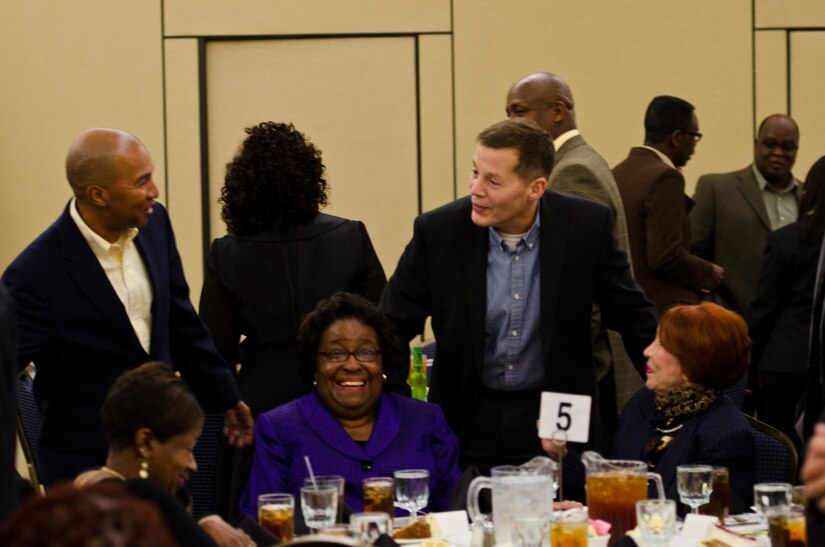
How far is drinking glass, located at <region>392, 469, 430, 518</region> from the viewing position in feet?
9.68

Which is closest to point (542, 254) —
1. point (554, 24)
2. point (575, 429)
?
point (575, 429)

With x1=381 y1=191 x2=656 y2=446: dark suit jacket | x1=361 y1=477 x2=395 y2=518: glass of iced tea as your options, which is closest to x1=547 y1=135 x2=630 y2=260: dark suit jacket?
x1=381 y1=191 x2=656 y2=446: dark suit jacket

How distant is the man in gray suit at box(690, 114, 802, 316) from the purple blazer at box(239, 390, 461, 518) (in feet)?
9.91

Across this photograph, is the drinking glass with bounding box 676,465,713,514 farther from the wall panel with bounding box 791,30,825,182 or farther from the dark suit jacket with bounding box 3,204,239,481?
the wall panel with bounding box 791,30,825,182

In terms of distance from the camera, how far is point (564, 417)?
9.25 ft

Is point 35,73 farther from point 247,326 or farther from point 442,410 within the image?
point 442,410

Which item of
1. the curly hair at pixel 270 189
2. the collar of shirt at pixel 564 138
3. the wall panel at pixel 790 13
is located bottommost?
the curly hair at pixel 270 189

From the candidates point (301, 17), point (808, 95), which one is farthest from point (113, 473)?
point (808, 95)

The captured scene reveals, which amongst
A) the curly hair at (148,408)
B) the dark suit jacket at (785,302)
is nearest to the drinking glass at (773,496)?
the curly hair at (148,408)

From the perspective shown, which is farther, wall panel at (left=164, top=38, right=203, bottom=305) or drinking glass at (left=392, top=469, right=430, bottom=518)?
wall panel at (left=164, top=38, right=203, bottom=305)

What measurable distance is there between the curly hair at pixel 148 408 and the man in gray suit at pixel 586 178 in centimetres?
178

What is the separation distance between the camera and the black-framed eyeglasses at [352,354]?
3.51 m

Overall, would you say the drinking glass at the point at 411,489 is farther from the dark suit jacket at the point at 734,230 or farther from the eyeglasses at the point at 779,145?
the eyeglasses at the point at 779,145

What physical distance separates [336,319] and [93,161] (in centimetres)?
77
